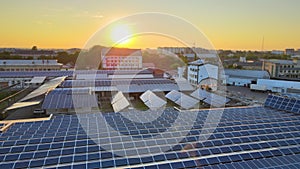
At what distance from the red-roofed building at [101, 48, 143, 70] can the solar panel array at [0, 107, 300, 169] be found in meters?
33.5

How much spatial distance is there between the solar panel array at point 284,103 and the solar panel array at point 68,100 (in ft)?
32.3

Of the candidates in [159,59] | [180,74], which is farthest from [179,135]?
[159,59]

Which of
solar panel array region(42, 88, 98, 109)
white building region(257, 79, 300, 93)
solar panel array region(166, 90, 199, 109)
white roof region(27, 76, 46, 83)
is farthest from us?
white roof region(27, 76, 46, 83)

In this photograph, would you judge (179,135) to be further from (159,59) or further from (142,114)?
(159,59)

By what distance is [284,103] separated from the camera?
8672 mm

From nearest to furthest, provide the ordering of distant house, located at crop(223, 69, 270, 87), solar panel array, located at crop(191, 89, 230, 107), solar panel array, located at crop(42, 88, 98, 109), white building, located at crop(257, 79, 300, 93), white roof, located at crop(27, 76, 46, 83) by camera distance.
Answer: solar panel array, located at crop(42, 88, 98, 109)
solar panel array, located at crop(191, 89, 230, 107)
white building, located at crop(257, 79, 300, 93)
white roof, located at crop(27, 76, 46, 83)
distant house, located at crop(223, 69, 270, 87)

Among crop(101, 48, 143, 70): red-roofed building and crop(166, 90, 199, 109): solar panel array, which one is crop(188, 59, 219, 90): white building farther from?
crop(101, 48, 143, 70): red-roofed building

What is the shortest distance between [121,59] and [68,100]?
89.7 feet

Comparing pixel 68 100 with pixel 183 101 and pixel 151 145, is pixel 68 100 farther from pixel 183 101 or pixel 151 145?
pixel 151 145

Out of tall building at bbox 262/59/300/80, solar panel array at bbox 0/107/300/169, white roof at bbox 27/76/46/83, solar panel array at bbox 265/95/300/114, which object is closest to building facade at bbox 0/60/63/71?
white roof at bbox 27/76/46/83

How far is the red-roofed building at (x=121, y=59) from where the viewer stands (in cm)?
4031

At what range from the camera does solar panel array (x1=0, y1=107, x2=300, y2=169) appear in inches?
183

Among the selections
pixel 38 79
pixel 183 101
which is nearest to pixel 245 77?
pixel 183 101

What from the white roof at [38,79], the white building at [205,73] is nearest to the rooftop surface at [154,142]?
the white roof at [38,79]
